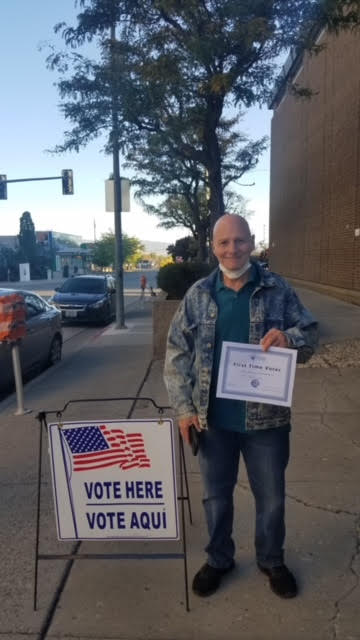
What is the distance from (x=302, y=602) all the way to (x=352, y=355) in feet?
20.1

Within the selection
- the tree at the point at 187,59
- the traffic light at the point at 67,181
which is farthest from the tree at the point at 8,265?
the tree at the point at 187,59

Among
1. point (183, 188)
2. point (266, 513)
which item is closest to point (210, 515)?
point (266, 513)

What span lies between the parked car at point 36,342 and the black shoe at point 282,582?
224 inches

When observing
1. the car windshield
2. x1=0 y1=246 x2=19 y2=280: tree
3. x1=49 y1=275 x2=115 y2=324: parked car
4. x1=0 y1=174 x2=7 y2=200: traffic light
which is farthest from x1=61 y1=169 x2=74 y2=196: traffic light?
x1=0 y1=246 x2=19 y2=280: tree

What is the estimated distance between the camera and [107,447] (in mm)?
2809

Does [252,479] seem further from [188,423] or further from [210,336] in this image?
[210,336]

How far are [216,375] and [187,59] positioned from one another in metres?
8.29

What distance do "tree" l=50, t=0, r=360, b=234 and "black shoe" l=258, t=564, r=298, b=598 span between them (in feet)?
22.8

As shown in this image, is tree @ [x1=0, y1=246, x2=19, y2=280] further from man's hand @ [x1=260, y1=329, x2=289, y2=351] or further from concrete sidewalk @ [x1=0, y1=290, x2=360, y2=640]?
man's hand @ [x1=260, y1=329, x2=289, y2=351]

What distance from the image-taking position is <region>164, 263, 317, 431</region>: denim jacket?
2.71m

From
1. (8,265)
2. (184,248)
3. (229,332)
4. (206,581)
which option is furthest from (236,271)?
(8,265)

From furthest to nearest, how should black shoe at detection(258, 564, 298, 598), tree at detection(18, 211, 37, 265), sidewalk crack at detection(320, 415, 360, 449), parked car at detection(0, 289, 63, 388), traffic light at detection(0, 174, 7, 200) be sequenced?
tree at detection(18, 211, 37, 265) → traffic light at detection(0, 174, 7, 200) → parked car at detection(0, 289, 63, 388) → sidewalk crack at detection(320, 415, 360, 449) → black shoe at detection(258, 564, 298, 598)

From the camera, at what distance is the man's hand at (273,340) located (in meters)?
2.61

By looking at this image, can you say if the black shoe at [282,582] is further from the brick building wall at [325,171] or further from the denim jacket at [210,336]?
the brick building wall at [325,171]
